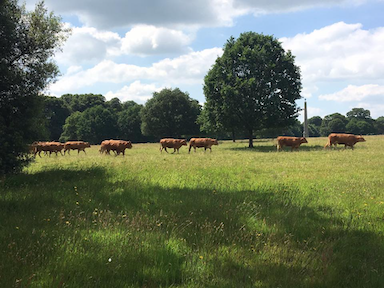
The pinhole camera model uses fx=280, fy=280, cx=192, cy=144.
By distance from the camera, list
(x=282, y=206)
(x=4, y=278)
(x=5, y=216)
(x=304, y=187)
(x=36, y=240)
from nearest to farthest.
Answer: (x=4, y=278) → (x=36, y=240) → (x=5, y=216) → (x=282, y=206) → (x=304, y=187)

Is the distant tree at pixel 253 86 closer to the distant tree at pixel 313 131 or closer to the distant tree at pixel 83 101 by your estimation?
the distant tree at pixel 83 101

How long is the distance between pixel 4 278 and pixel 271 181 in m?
8.80

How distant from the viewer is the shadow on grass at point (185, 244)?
3.71 meters

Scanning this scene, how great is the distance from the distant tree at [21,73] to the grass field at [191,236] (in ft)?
6.49

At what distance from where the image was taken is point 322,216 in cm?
646

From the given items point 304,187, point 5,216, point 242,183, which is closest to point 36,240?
point 5,216

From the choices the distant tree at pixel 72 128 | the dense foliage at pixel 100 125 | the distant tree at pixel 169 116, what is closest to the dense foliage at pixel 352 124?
the distant tree at pixel 169 116

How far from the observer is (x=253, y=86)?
104ft

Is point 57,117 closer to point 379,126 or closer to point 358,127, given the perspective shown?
point 358,127

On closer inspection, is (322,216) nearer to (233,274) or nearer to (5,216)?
(233,274)

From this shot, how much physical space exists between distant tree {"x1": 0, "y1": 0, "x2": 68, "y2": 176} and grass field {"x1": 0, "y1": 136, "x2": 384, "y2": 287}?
1977 millimetres

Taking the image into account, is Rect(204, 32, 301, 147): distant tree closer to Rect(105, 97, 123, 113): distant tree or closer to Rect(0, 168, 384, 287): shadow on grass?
Rect(0, 168, 384, 287): shadow on grass

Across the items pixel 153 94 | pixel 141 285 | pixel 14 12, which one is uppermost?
pixel 153 94

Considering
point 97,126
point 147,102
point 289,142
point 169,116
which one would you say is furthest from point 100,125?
point 289,142
